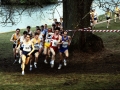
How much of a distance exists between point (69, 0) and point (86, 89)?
21.7 ft

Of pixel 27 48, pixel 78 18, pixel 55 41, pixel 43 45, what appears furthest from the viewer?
pixel 43 45

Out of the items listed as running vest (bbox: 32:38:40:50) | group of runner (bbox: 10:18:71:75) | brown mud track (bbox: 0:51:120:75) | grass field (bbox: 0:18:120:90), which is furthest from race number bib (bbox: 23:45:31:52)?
brown mud track (bbox: 0:51:120:75)

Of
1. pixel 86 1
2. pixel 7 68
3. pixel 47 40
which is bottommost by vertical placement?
pixel 7 68

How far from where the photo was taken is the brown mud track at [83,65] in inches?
486

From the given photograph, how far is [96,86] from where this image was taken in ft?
30.3

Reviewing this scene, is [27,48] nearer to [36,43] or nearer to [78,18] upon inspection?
[36,43]

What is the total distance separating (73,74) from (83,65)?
1943mm

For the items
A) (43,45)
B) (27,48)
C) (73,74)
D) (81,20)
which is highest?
(81,20)

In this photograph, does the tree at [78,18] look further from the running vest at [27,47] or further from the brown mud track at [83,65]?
the running vest at [27,47]

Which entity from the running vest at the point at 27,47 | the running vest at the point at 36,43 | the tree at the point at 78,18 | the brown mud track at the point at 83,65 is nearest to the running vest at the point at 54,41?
the running vest at the point at 36,43

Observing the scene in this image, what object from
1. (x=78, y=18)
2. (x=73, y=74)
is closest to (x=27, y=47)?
(x=73, y=74)

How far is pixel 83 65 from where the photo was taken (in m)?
13.3

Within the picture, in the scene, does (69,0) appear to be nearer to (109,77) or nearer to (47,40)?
(47,40)

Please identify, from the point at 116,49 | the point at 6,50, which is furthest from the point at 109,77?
the point at 6,50
